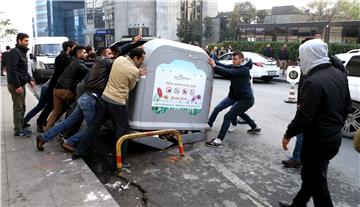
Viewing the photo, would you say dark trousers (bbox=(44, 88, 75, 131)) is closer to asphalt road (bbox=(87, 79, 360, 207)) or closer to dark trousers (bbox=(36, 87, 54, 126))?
dark trousers (bbox=(36, 87, 54, 126))

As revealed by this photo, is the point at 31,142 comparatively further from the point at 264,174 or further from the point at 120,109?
the point at 264,174

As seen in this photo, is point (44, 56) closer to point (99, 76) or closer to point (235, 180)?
point (99, 76)

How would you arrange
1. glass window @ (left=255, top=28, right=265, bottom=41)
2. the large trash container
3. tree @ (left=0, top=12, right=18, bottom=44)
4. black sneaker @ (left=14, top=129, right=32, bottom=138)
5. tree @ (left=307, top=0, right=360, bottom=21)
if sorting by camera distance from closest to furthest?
the large trash container, black sneaker @ (left=14, top=129, right=32, bottom=138), tree @ (left=0, top=12, right=18, bottom=44), glass window @ (left=255, top=28, right=265, bottom=41), tree @ (left=307, top=0, right=360, bottom=21)

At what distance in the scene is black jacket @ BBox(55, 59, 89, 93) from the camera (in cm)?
617

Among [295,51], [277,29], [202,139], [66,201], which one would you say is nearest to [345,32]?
[295,51]

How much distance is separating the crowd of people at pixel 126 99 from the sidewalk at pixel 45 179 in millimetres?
250

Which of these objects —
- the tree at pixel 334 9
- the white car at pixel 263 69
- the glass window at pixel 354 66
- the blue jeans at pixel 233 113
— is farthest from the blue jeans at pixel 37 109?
the tree at pixel 334 9

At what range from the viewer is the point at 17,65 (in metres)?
6.13

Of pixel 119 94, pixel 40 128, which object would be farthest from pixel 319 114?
pixel 40 128

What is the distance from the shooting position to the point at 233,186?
463cm

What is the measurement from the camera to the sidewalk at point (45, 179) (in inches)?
152

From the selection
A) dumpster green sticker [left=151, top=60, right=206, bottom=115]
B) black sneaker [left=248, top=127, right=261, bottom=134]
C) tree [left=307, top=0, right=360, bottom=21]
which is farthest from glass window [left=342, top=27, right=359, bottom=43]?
tree [left=307, top=0, right=360, bottom=21]

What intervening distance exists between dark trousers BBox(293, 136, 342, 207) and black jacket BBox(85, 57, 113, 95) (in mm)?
3101

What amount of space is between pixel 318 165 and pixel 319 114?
0.49m
